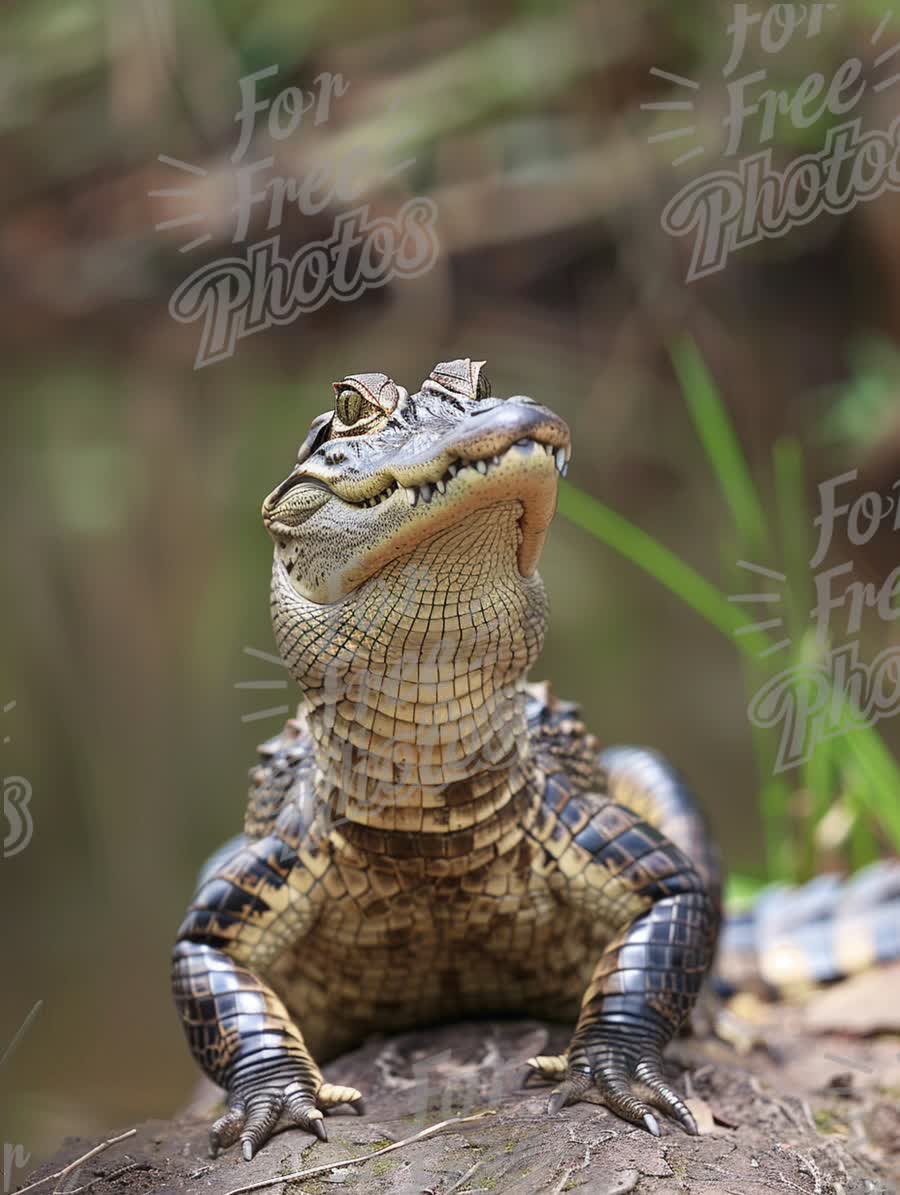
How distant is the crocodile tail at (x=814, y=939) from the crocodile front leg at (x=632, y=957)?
134 centimetres

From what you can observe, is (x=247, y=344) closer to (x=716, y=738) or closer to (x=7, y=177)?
(x=7, y=177)

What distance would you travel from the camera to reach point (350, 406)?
2809mm

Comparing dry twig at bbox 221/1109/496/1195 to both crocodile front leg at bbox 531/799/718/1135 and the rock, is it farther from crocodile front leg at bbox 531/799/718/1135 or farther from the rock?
crocodile front leg at bbox 531/799/718/1135

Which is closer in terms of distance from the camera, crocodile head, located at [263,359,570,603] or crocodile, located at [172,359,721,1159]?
crocodile head, located at [263,359,570,603]

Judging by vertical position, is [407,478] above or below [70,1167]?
above

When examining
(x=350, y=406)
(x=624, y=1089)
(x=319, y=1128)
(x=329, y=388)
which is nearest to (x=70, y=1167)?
(x=319, y=1128)

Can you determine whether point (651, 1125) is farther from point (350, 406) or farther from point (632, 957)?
point (350, 406)

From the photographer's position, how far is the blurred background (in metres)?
6.71

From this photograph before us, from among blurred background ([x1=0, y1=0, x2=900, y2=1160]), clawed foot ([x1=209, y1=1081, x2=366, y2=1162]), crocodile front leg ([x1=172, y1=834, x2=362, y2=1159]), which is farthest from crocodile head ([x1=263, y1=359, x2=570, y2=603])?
blurred background ([x1=0, y1=0, x2=900, y2=1160])

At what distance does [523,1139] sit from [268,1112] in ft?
1.88

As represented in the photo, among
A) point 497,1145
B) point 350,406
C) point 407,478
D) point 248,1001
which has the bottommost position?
point 497,1145

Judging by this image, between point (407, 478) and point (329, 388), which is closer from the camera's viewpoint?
point (407, 478)

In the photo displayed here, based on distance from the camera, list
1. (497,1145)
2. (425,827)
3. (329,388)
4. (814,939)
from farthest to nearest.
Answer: (329,388), (814,939), (425,827), (497,1145)

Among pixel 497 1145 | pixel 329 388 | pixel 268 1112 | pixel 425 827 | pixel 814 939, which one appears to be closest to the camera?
pixel 497 1145
